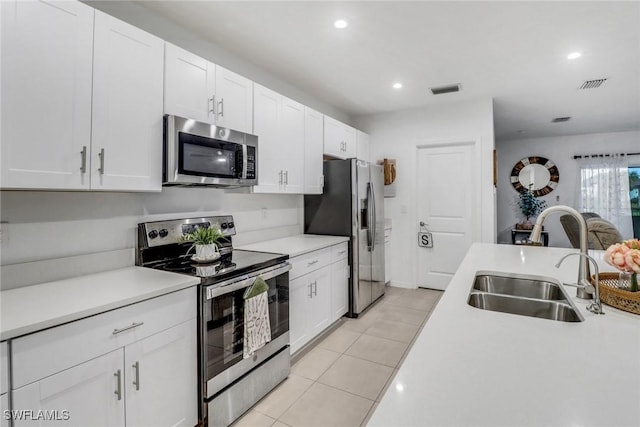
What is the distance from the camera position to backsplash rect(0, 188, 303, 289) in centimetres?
156

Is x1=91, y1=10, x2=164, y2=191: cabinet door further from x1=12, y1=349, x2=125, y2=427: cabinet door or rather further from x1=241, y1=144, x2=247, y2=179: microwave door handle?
x1=12, y1=349, x2=125, y2=427: cabinet door

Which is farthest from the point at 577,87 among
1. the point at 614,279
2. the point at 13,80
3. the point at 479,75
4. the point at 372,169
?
the point at 13,80

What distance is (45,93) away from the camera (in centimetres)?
141

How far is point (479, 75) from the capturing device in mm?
3369

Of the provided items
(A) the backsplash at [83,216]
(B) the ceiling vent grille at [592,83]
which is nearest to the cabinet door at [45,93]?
(A) the backsplash at [83,216]

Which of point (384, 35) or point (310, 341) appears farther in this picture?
point (310, 341)

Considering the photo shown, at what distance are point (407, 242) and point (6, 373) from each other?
4.32 m

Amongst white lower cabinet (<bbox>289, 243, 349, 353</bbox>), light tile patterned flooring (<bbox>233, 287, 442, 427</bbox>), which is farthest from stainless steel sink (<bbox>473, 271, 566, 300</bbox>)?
white lower cabinet (<bbox>289, 243, 349, 353</bbox>)

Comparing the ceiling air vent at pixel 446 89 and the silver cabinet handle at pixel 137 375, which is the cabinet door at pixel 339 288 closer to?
the silver cabinet handle at pixel 137 375

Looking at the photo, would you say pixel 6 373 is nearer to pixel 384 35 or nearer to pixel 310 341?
pixel 310 341

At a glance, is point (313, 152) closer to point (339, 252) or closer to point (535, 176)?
point (339, 252)

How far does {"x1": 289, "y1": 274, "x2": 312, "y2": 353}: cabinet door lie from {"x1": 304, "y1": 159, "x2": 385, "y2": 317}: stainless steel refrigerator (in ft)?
2.93

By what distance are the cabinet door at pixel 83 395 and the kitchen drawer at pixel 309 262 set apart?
1345mm

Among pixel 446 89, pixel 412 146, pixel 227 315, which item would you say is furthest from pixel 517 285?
pixel 412 146
